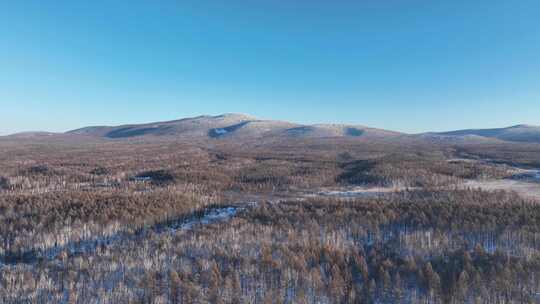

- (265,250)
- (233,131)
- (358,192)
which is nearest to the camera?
(265,250)

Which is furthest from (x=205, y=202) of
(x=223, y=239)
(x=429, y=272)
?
(x=429, y=272)

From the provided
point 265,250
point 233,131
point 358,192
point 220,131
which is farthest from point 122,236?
point 220,131

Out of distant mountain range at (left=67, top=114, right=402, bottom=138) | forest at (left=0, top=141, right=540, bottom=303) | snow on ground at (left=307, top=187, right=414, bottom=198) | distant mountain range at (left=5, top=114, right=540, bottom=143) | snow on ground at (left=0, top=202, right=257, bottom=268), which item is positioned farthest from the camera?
distant mountain range at (left=67, top=114, right=402, bottom=138)

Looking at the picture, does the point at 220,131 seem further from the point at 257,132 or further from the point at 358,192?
the point at 358,192

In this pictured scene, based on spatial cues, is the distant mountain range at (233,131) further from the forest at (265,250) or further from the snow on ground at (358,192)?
the forest at (265,250)

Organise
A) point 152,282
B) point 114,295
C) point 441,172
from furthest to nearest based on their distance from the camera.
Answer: point 441,172, point 152,282, point 114,295

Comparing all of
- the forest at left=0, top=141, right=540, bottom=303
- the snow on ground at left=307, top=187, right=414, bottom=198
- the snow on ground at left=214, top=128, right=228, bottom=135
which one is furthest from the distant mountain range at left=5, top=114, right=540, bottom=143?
the forest at left=0, top=141, right=540, bottom=303

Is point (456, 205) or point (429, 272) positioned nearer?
point (429, 272)

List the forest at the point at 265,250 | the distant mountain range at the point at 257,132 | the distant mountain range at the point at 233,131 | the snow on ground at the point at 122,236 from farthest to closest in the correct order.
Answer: the distant mountain range at the point at 233,131, the distant mountain range at the point at 257,132, the snow on ground at the point at 122,236, the forest at the point at 265,250

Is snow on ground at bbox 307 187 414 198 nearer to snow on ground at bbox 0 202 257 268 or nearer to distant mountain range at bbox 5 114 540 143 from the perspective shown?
snow on ground at bbox 0 202 257 268

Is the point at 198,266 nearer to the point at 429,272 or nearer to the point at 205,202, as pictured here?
the point at 429,272

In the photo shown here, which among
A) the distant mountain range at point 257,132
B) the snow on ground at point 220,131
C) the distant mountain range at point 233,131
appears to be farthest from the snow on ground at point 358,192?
the snow on ground at point 220,131
